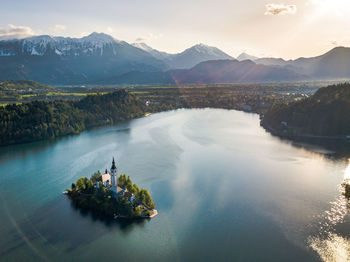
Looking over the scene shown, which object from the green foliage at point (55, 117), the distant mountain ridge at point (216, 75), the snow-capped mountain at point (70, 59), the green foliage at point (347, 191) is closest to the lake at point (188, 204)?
the green foliage at point (347, 191)

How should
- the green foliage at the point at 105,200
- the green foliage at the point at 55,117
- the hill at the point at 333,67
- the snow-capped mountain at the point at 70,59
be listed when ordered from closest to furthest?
the green foliage at the point at 105,200
the green foliage at the point at 55,117
the snow-capped mountain at the point at 70,59
the hill at the point at 333,67

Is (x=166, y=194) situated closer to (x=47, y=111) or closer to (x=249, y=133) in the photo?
(x=249, y=133)

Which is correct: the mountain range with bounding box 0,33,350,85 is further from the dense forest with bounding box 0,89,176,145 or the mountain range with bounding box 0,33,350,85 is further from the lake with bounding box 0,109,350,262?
the lake with bounding box 0,109,350,262

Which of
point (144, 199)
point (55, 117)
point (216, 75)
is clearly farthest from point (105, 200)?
point (216, 75)

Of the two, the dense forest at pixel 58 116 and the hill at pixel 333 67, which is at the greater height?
the hill at pixel 333 67

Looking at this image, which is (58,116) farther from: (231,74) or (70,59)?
(70,59)

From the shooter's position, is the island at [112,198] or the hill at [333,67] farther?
the hill at [333,67]

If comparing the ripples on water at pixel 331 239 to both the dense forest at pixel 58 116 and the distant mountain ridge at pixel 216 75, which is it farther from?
the distant mountain ridge at pixel 216 75

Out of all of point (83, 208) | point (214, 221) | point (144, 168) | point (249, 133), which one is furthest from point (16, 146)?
point (249, 133)
